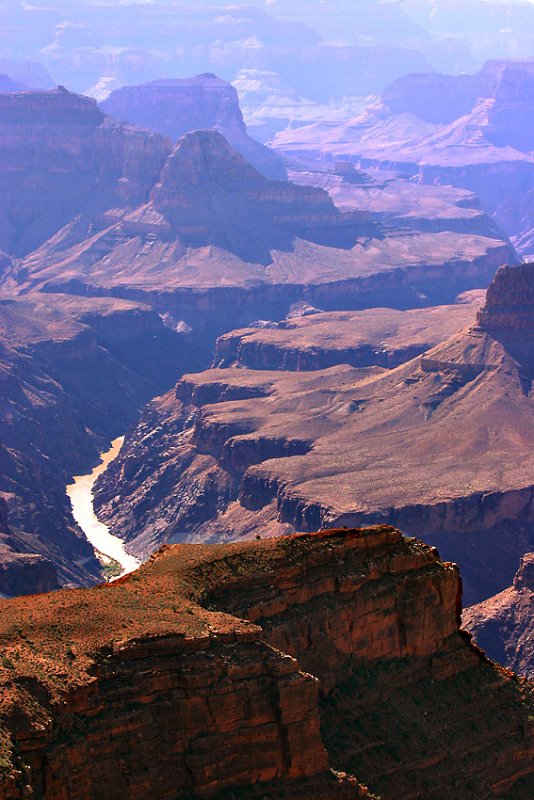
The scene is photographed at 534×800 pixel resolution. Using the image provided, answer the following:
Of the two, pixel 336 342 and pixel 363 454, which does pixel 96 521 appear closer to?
pixel 363 454

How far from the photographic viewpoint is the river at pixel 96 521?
122 m

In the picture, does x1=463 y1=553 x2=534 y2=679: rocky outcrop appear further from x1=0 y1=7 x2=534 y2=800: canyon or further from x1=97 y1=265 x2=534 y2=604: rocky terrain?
x1=97 y1=265 x2=534 y2=604: rocky terrain

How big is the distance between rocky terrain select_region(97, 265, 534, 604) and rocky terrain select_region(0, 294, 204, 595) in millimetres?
5752

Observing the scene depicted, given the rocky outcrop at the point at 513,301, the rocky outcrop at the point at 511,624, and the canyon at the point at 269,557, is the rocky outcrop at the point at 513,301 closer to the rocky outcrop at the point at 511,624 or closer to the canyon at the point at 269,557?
the canyon at the point at 269,557

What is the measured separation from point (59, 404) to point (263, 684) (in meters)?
130

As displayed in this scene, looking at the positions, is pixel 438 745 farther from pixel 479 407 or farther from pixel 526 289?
pixel 526 289

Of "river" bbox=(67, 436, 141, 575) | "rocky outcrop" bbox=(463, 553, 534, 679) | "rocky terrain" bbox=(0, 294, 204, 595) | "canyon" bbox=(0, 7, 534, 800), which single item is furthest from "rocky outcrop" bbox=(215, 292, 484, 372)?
"rocky outcrop" bbox=(463, 553, 534, 679)

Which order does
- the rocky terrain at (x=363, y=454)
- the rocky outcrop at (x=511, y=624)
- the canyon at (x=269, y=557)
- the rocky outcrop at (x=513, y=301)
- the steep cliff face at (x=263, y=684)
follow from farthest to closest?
the rocky outcrop at (x=513, y=301)
the rocky terrain at (x=363, y=454)
the rocky outcrop at (x=511, y=624)
the canyon at (x=269, y=557)
the steep cliff face at (x=263, y=684)

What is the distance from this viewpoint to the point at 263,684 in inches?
1439

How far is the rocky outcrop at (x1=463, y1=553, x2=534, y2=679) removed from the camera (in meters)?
86.9

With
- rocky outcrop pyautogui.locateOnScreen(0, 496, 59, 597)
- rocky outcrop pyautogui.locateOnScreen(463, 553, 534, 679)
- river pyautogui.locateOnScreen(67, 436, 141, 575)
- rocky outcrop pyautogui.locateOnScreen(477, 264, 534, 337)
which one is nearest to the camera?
rocky outcrop pyautogui.locateOnScreen(463, 553, 534, 679)

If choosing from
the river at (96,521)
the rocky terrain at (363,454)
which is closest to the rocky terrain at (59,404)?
the river at (96,521)

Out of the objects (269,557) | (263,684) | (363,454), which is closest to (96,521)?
(363,454)

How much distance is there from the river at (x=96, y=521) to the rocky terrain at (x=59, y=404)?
115 cm
